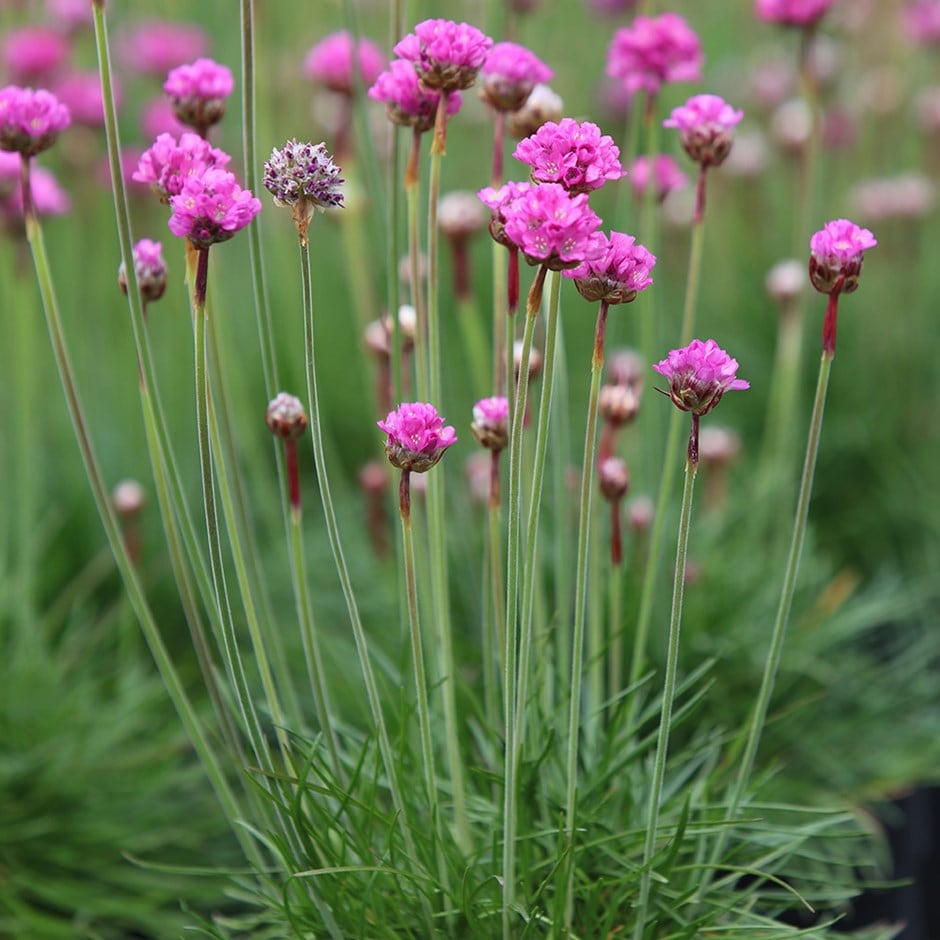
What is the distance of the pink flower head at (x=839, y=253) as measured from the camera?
3.21 feet

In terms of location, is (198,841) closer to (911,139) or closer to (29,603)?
(29,603)

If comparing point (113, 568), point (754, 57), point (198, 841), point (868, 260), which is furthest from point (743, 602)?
point (754, 57)

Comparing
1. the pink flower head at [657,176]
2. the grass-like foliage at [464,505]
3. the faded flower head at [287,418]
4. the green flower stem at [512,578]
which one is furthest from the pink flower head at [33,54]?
the green flower stem at [512,578]

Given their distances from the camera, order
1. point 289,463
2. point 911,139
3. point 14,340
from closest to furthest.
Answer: point 289,463 → point 14,340 → point 911,139

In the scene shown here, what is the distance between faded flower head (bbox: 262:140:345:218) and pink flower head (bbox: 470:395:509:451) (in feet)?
0.88

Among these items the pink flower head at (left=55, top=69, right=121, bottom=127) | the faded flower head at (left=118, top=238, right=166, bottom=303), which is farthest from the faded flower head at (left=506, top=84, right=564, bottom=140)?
the pink flower head at (left=55, top=69, right=121, bottom=127)

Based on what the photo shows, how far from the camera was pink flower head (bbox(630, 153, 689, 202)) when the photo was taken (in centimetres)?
147

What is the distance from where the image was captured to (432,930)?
3.58 feet

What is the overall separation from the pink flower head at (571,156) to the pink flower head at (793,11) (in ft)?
2.93

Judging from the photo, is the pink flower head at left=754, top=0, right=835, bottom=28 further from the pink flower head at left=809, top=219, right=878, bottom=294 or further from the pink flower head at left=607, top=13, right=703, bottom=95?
the pink flower head at left=809, top=219, right=878, bottom=294

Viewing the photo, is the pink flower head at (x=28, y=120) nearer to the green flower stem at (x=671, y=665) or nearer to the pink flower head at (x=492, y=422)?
the pink flower head at (x=492, y=422)

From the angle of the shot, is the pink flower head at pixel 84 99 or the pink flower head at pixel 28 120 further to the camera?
the pink flower head at pixel 84 99

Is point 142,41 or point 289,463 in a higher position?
point 142,41

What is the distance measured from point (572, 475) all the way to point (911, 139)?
66.7 inches
